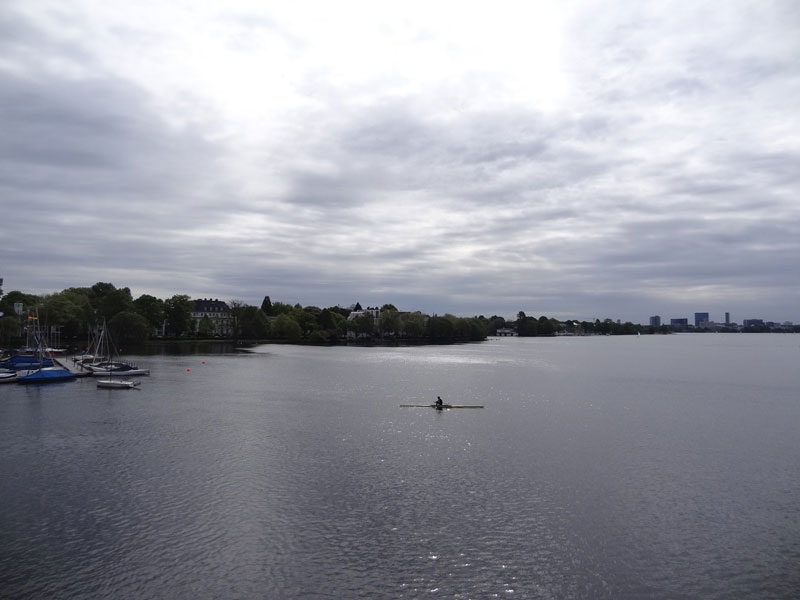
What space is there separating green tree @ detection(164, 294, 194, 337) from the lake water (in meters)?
126

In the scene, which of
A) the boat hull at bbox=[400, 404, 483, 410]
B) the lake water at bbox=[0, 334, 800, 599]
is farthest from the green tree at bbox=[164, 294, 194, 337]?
the boat hull at bbox=[400, 404, 483, 410]

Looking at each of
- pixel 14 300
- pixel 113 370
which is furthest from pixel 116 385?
pixel 14 300

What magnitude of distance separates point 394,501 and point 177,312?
16553 centimetres

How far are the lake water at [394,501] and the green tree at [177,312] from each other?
413 ft

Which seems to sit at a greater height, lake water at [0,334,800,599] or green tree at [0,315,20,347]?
green tree at [0,315,20,347]

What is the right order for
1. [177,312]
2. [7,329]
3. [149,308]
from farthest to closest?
[177,312] < [149,308] < [7,329]

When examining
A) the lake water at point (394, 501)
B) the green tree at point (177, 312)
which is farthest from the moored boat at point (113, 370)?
the green tree at point (177, 312)

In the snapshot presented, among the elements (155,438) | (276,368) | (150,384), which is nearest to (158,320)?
(276,368)

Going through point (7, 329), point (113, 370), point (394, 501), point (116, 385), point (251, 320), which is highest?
point (251, 320)

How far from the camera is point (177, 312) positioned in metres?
177

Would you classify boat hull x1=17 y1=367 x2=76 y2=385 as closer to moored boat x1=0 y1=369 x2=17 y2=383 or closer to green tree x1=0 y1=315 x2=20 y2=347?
moored boat x1=0 y1=369 x2=17 y2=383

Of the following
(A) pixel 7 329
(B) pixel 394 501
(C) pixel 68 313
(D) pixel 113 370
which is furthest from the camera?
(C) pixel 68 313

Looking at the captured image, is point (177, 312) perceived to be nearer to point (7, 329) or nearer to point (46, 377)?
point (7, 329)

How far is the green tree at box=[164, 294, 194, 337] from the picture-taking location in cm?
17675
